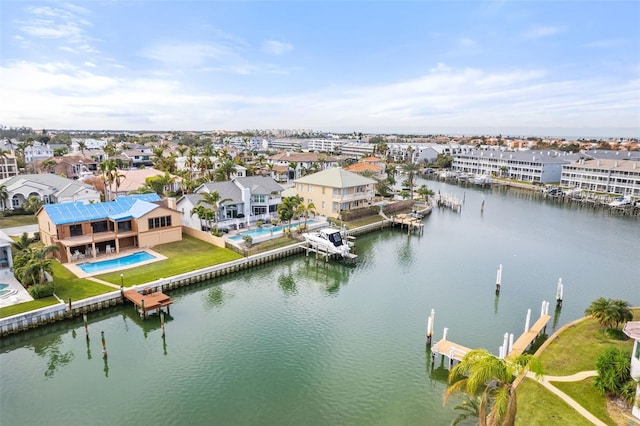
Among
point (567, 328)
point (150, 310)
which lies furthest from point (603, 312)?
point (150, 310)

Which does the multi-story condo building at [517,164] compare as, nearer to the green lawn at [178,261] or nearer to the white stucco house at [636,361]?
the green lawn at [178,261]

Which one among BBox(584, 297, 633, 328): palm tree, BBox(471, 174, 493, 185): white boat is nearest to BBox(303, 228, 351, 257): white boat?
BBox(584, 297, 633, 328): palm tree

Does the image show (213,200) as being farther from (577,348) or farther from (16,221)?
(577,348)

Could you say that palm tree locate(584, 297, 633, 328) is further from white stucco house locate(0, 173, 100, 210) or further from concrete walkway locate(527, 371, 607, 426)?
white stucco house locate(0, 173, 100, 210)

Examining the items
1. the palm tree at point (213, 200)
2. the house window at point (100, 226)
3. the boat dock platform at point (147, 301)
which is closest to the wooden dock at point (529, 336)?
the boat dock platform at point (147, 301)

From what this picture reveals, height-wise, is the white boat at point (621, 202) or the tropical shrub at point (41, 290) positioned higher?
the tropical shrub at point (41, 290)

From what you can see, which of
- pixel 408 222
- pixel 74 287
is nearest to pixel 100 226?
pixel 74 287

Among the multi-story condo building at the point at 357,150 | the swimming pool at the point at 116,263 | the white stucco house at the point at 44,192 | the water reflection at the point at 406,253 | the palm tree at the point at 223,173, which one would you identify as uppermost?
the multi-story condo building at the point at 357,150
